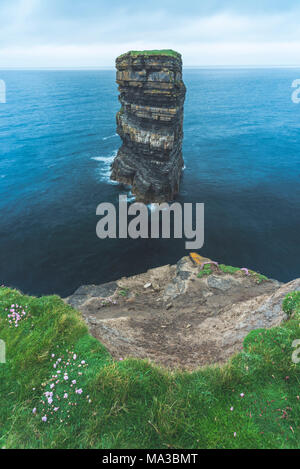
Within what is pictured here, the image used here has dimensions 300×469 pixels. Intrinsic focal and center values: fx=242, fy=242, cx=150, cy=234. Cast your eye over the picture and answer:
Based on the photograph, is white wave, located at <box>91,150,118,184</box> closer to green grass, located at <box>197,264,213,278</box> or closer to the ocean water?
the ocean water

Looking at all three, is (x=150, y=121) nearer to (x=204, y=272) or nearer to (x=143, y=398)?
(x=204, y=272)

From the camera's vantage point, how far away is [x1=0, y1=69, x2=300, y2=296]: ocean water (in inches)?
1287

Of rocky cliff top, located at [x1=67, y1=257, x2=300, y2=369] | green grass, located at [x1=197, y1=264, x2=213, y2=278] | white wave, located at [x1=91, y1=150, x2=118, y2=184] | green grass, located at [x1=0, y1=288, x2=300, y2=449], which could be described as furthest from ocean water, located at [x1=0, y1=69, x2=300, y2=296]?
green grass, located at [x1=0, y1=288, x2=300, y2=449]

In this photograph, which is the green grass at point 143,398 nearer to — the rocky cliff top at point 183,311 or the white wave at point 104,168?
the rocky cliff top at point 183,311

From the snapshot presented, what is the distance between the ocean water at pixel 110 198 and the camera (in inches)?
1287

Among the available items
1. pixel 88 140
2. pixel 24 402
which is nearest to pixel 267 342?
pixel 24 402

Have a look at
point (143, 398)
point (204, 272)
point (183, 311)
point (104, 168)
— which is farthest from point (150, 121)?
point (143, 398)

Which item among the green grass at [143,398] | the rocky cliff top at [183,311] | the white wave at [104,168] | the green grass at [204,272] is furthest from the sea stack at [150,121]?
the green grass at [143,398]

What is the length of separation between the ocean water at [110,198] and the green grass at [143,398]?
20805mm

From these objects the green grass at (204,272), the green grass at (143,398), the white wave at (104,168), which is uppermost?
the white wave at (104,168)

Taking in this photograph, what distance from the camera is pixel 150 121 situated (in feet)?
130

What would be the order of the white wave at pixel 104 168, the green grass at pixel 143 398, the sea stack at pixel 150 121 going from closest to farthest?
1. the green grass at pixel 143 398
2. the sea stack at pixel 150 121
3. the white wave at pixel 104 168

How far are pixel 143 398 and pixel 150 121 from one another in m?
39.8
